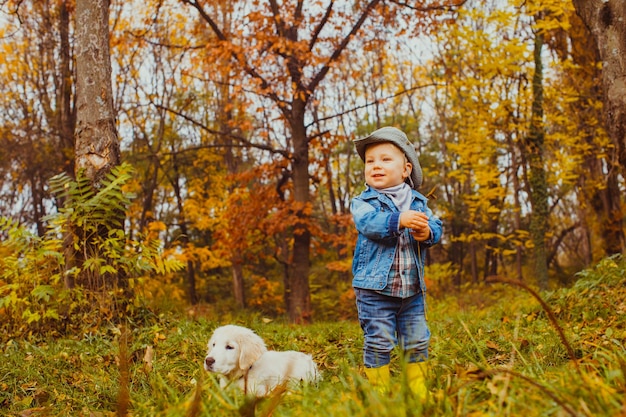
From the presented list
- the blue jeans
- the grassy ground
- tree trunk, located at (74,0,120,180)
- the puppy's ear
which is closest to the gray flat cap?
the blue jeans

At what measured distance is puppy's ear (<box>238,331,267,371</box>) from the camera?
10.7ft

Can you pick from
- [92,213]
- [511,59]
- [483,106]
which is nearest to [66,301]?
[92,213]

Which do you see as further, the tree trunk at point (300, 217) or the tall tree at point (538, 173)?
the tall tree at point (538, 173)

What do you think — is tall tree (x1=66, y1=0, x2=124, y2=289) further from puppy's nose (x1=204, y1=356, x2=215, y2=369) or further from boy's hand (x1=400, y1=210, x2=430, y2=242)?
boy's hand (x1=400, y1=210, x2=430, y2=242)

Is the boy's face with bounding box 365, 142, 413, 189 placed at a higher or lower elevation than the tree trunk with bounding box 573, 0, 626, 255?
lower

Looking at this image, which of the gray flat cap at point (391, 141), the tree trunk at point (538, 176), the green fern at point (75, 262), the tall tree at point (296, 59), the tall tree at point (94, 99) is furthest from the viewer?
the tree trunk at point (538, 176)

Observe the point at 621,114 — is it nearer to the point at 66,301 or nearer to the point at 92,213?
the point at 92,213

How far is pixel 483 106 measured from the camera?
13.6 metres

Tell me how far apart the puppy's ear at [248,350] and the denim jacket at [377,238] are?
760 mm

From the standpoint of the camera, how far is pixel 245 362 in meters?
3.27

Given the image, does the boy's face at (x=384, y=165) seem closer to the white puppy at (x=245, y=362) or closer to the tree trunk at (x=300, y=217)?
the white puppy at (x=245, y=362)

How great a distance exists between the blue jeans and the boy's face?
2.43ft

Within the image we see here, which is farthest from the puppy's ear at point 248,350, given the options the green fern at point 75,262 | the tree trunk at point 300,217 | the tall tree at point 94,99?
the tree trunk at point 300,217

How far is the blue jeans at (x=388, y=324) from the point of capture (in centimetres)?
324
